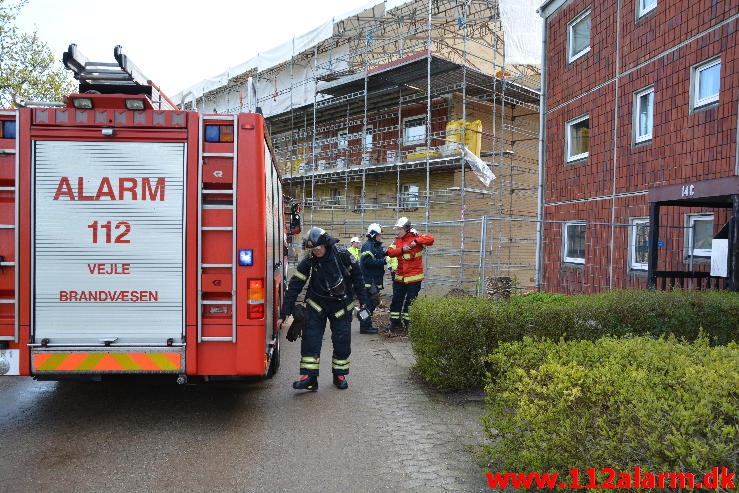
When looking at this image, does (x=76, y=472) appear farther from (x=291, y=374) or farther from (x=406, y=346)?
(x=406, y=346)

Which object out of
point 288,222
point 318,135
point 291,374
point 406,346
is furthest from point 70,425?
point 318,135

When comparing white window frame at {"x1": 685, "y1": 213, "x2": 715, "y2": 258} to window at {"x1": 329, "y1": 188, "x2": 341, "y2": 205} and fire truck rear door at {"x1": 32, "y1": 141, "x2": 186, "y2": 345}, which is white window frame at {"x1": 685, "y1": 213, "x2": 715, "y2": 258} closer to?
fire truck rear door at {"x1": 32, "y1": 141, "x2": 186, "y2": 345}

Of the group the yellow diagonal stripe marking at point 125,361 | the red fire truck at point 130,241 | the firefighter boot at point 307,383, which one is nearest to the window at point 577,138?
the firefighter boot at point 307,383

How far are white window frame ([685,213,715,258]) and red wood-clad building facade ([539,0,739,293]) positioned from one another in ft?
0.06

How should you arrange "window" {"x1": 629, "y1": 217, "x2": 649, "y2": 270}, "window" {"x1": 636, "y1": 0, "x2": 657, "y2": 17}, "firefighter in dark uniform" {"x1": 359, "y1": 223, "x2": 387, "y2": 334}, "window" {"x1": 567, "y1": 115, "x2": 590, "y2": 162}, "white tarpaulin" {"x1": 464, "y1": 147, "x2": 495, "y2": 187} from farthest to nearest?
"white tarpaulin" {"x1": 464, "y1": 147, "x2": 495, "y2": 187}, "window" {"x1": 567, "y1": 115, "x2": 590, "y2": 162}, "firefighter in dark uniform" {"x1": 359, "y1": 223, "x2": 387, "y2": 334}, "window" {"x1": 636, "y1": 0, "x2": 657, "y2": 17}, "window" {"x1": 629, "y1": 217, "x2": 649, "y2": 270}

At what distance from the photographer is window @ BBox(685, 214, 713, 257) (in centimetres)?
886

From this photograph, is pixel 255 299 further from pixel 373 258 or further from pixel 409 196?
pixel 409 196

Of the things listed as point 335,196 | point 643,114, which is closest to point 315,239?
point 643,114

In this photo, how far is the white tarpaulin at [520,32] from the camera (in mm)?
16281

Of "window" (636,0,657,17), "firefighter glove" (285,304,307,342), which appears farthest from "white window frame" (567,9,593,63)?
"firefighter glove" (285,304,307,342)

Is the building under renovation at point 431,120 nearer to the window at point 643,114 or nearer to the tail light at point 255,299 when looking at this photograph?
the window at point 643,114

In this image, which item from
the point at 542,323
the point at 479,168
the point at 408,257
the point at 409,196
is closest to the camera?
the point at 542,323

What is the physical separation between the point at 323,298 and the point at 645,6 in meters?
8.86

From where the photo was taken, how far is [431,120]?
63.2ft
